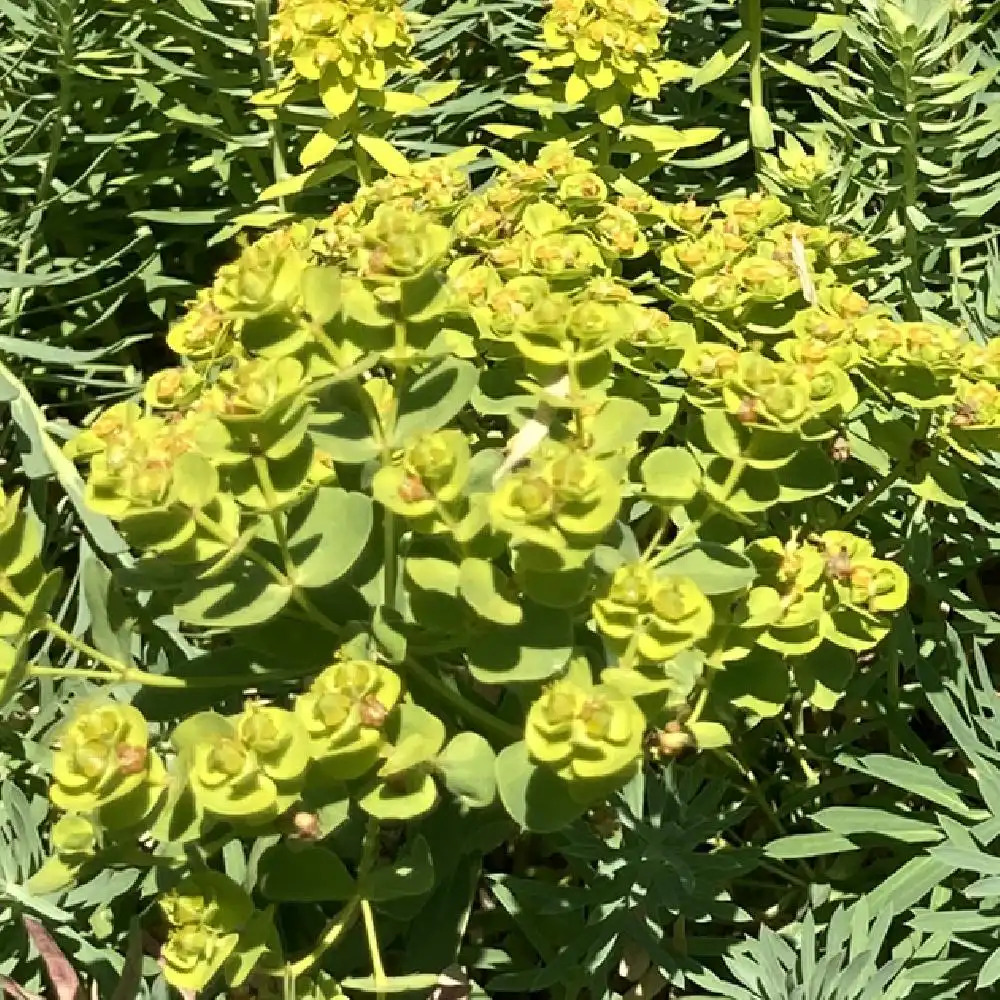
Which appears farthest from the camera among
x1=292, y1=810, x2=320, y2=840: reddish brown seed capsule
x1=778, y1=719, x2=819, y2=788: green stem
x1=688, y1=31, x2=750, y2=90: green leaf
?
x1=688, y1=31, x2=750, y2=90: green leaf

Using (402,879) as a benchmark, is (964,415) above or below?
above

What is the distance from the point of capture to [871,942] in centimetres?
93

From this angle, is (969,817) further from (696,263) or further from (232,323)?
(232,323)

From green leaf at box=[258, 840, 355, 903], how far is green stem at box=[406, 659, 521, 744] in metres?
0.13

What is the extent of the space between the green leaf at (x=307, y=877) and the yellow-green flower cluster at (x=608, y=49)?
2.35ft

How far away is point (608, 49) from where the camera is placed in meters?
1.21

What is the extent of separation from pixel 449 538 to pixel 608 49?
24.3 inches

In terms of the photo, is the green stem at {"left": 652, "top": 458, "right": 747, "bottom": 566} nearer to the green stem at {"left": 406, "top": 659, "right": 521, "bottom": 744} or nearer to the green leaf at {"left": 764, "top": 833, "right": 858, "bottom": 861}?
the green stem at {"left": 406, "top": 659, "right": 521, "bottom": 744}

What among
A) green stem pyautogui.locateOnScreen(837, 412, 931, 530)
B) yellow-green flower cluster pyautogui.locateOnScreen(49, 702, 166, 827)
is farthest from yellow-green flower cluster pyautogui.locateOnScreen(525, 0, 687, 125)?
yellow-green flower cluster pyautogui.locateOnScreen(49, 702, 166, 827)

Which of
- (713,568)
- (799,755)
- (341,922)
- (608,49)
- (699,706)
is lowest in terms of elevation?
(799,755)

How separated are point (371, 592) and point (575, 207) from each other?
369 millimetres

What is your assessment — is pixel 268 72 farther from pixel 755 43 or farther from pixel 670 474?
pixel 670 474

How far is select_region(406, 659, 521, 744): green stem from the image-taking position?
0.86 meters

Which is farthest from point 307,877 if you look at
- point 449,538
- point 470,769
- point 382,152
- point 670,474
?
point 382,152
